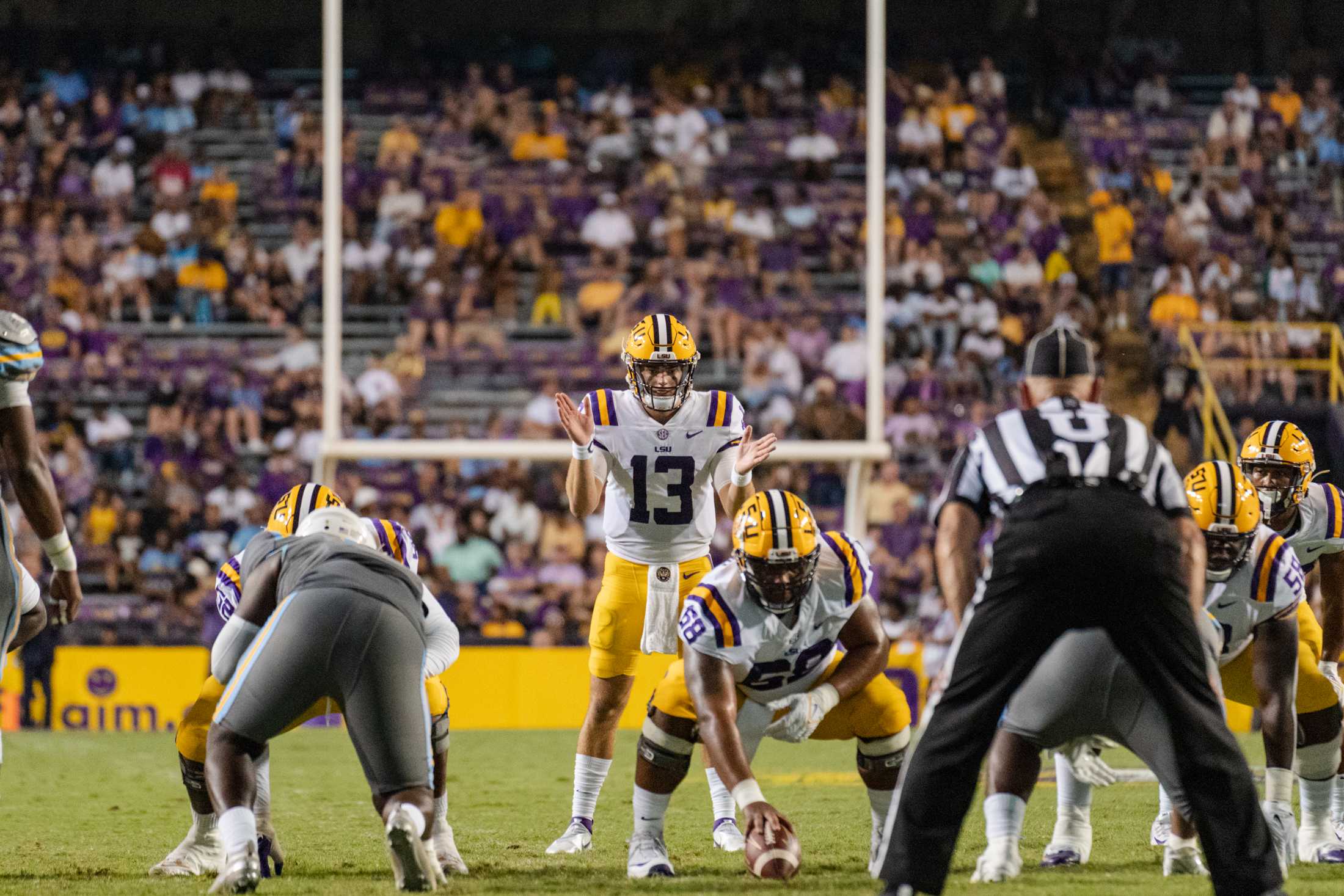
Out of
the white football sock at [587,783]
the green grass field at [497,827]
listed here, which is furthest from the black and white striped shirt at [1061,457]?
the white football sock at [587,783]

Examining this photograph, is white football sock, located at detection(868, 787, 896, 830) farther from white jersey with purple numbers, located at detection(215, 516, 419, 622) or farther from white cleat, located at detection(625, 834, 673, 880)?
white jersey with purple numbers, located at detection(215, 516, 419, 622)

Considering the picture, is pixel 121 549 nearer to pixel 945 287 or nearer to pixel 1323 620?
pixel 945 287

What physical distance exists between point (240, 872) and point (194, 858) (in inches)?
41.9

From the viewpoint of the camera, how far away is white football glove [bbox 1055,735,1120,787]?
239 inches

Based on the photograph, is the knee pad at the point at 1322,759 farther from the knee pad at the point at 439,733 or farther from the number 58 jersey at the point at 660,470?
the knee pad at the point at 439,733

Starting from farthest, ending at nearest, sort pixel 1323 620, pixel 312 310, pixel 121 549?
1. pixel 312 310
2. pixel 121 549
3. pixel 1323 620

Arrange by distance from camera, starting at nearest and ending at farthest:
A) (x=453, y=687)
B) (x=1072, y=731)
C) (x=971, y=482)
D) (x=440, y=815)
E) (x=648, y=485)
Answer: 1. (x=971, y=482)
2. (x=1072, y=731)
3. (x=440, y=815)
4. (x=648, y=485)
5. (x=453, y=687)

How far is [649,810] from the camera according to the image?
20.6 ft

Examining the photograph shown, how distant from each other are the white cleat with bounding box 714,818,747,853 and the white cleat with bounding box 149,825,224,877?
193cm

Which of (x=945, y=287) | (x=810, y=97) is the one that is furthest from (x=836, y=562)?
(x=810, y=97)

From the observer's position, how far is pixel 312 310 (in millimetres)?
17891

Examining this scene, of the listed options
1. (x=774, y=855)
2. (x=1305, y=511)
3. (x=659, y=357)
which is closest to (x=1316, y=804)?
(x=1305, y=511)

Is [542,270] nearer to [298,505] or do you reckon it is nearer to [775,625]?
[298,505]

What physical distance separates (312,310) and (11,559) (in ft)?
40.0
